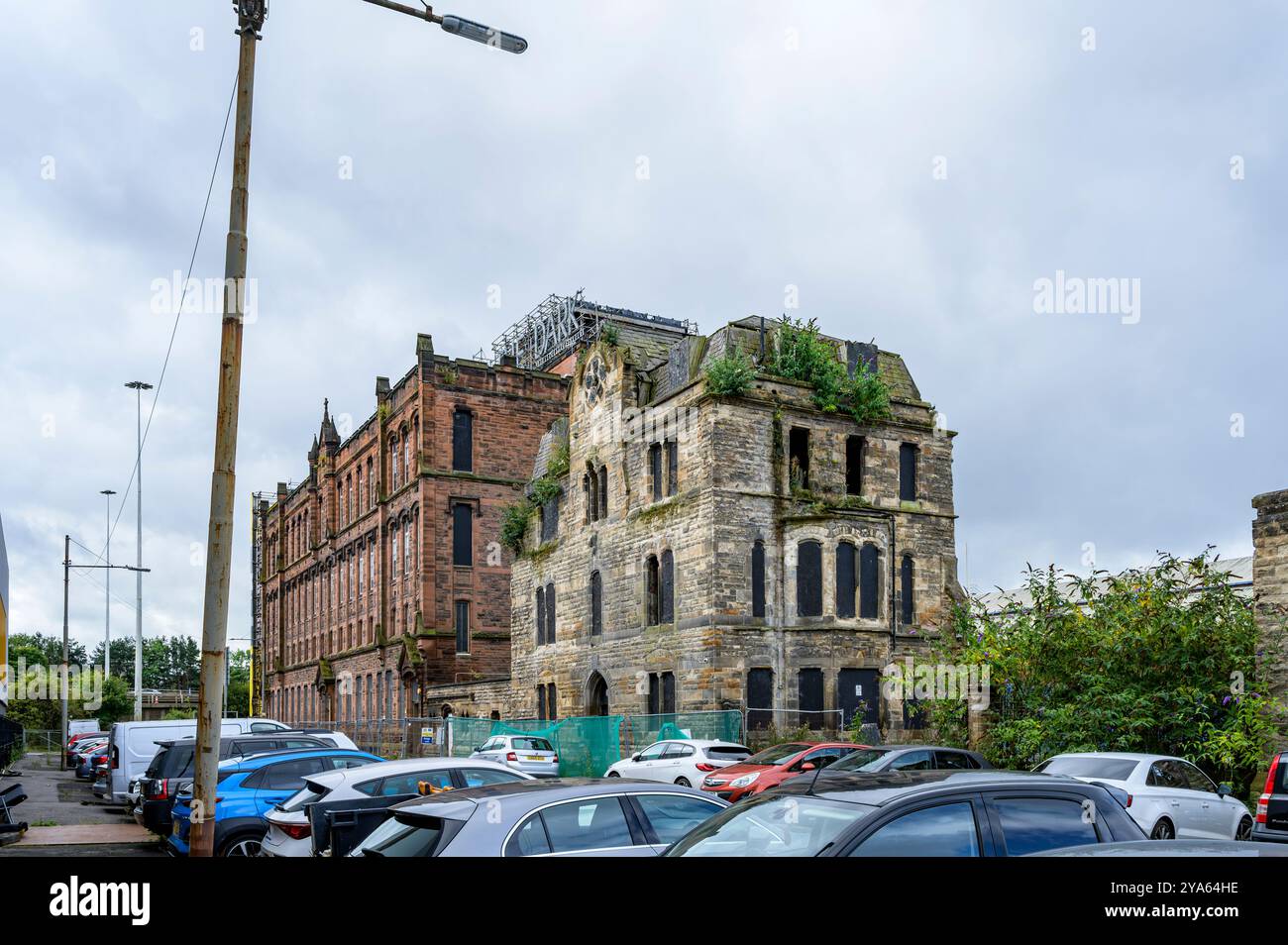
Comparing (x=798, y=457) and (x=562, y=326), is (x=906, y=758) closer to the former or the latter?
(x=798, y=457)

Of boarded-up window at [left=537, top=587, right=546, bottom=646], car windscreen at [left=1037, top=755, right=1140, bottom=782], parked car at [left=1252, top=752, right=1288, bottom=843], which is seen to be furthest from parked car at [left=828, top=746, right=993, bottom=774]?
boarded-up window at [left=537, top=587, right=546, bottom=646]

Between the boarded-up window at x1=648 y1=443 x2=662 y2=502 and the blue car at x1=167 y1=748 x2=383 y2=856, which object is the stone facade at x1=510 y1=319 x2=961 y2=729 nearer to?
the boarded-up window at x1=648 y1=443 x2=662 y2=502

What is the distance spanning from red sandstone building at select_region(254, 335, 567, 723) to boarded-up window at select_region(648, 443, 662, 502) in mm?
14368

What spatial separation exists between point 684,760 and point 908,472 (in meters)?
17.4

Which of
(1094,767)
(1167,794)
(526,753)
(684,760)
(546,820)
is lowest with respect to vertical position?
(526,753)

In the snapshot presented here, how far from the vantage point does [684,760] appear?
24016 mm

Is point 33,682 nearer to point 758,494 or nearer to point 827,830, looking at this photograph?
point 758,494

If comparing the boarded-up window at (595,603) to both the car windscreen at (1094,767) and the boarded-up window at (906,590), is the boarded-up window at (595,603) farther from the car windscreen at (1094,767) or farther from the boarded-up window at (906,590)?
the car windscreen at (1094,767)

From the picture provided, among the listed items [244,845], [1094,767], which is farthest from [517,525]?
[1094,767]

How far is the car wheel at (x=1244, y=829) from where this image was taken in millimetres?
15631

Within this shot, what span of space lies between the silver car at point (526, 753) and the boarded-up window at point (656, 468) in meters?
9.16

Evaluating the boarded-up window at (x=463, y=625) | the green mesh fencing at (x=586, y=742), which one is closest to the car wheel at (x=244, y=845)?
the green mesh fencing at (x=586, y=742)

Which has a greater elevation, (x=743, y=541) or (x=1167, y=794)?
(x=743, y=541)
